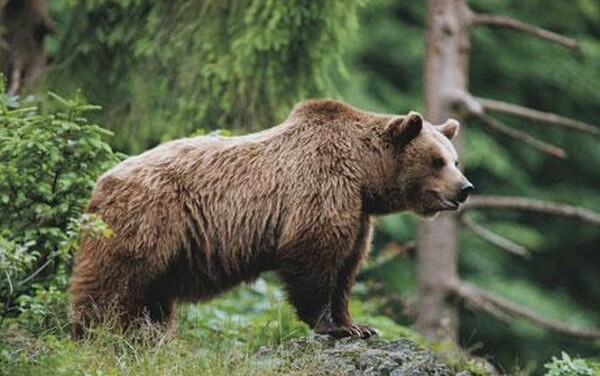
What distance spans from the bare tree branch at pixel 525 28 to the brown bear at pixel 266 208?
217 inches

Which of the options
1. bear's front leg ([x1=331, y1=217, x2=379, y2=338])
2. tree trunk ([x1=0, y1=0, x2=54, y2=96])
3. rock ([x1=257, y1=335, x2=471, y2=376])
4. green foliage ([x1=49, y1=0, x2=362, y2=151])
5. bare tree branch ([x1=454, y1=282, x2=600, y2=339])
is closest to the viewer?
rock ([x1=257, y1=335, x2=471, y2=376])

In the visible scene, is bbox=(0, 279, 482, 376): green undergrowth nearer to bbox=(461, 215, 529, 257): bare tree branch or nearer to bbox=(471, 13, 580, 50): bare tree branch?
bbox=(461, 215, 529, 257): bare tree branch

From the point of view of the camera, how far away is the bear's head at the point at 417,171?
827 centimetres

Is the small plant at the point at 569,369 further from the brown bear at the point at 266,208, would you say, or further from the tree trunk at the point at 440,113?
the tree trunk at the point at 440,113

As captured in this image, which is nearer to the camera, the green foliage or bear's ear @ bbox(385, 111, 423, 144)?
bear's ear @ bbox(385, 111, 423, 144)

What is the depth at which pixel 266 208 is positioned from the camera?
8.09 meters

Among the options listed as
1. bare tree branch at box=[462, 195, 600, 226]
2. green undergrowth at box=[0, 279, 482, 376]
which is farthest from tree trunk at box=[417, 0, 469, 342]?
green undergrowth at box=[0, 279, 482, 376]

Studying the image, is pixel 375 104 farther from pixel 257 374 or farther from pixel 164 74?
Answer: pixel 257 374

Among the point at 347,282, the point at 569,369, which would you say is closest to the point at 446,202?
the point at 347,282

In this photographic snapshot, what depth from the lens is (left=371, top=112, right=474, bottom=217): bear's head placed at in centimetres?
827

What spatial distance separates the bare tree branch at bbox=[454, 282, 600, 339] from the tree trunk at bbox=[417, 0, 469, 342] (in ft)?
0.79

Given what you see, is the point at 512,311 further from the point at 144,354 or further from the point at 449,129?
the point at 144,354

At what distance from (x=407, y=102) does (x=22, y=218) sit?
13282 mm

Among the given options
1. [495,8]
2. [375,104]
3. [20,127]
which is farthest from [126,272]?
[495,8]
